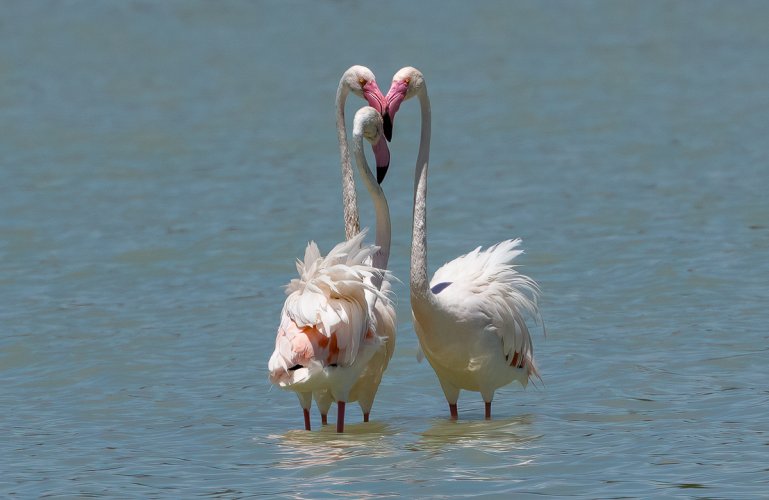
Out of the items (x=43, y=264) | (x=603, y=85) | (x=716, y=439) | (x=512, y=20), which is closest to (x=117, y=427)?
(x=716, y=439)

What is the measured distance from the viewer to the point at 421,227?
916 cm

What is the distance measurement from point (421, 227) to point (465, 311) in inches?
23.7

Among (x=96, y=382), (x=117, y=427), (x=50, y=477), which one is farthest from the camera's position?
(x=96, y=382)

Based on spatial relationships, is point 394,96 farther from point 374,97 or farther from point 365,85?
point 365,85

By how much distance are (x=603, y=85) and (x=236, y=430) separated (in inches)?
584

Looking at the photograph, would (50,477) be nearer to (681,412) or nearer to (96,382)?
(96,382)

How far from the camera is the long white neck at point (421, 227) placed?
886 cm

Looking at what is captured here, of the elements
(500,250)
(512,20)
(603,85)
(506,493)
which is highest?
(512,20)

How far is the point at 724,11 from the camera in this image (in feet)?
94.4

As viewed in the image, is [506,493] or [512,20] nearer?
[506,493]

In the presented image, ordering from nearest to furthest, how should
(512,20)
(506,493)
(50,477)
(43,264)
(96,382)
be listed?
(506,493)
(50,477)
(96,382)
(43,264)
(512,20)

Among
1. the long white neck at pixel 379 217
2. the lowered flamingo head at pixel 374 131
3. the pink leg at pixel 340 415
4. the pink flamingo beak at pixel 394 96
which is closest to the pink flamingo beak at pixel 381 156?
the lowered flamingo head at pixel 374 131

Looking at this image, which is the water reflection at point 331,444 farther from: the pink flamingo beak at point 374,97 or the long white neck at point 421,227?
the pink flamingo beak at point 374,97

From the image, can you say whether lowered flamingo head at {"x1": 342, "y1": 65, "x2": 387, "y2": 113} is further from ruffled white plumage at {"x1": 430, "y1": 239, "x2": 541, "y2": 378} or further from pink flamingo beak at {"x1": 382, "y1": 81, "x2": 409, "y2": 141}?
ruffled white plumage at {"x1": 430, "y1": 239, "x2": 541, "y2": 378}
